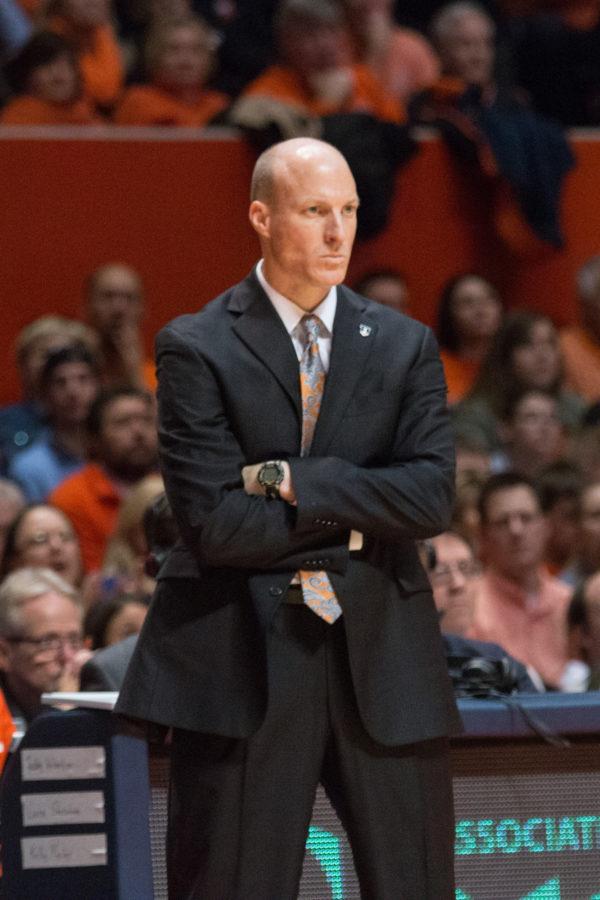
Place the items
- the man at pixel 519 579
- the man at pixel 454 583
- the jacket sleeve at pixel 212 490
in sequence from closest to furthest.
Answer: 1. the jacket sleeve at pixel 212 490
2. the man at pixel 454 583
3. the man at pixel 519 579

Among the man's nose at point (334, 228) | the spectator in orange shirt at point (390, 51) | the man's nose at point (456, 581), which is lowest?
the man's nose at point (456, 581)

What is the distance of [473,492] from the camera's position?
6.38 metres

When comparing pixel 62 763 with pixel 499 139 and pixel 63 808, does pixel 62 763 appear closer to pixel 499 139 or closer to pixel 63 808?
pixel 63 808

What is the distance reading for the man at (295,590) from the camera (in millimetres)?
2754

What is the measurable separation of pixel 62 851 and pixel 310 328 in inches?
38.2

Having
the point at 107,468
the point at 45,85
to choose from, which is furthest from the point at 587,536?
the point at 45,85

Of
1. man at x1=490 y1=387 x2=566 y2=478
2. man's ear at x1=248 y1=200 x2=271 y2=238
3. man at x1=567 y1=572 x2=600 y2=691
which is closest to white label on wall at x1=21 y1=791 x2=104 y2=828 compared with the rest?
man's ear at x1=248 y1=200 x2=271 y2=238

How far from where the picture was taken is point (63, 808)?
3.10 metres

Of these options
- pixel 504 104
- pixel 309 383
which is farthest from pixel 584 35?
pixel 309 383

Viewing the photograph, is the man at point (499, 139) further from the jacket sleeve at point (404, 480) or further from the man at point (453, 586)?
the jacket sleeve at point (404, 480)

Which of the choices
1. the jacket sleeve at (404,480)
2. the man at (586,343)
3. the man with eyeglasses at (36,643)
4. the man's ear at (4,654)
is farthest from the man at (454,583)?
the man at (586,343)

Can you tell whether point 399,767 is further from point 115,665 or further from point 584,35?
point 584,35

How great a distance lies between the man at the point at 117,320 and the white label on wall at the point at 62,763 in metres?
3.84

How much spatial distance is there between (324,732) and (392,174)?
511 centimetres
